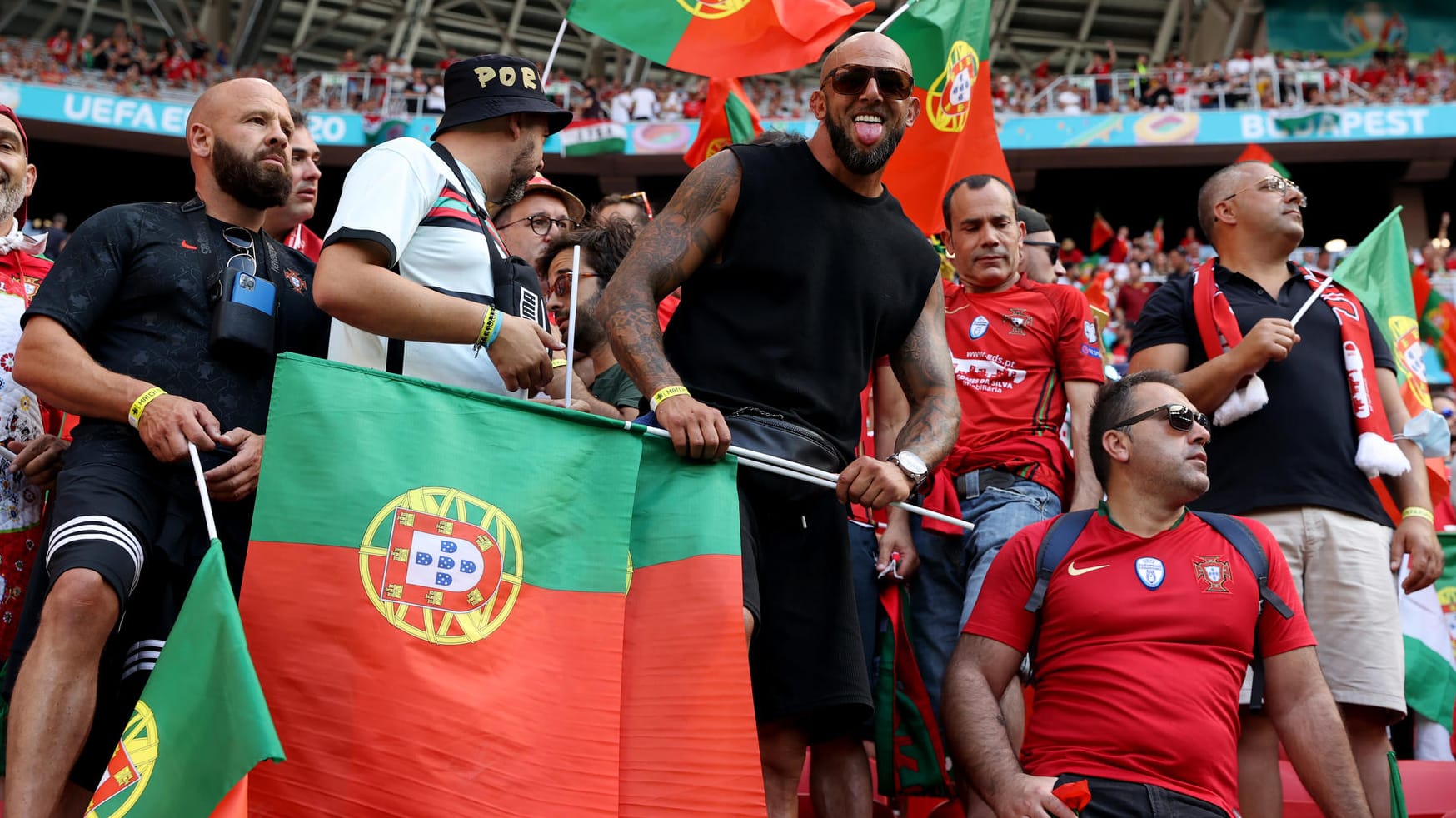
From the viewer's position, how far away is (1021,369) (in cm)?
459

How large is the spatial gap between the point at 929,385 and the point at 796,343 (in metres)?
0.47

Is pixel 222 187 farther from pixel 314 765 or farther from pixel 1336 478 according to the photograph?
pixel 1336 478

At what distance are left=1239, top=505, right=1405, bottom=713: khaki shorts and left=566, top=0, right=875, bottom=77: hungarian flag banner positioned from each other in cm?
254

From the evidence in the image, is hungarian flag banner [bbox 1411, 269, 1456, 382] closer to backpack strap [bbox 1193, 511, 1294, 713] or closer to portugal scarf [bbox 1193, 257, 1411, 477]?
portugal scarf [bbox 1193, 257, 1411, 477]

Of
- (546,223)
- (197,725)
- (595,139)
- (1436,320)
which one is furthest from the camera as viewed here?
(595,139)

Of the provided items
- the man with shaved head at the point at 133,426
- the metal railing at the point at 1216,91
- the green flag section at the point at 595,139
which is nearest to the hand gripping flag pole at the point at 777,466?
the man with shaved head at the point at 133,426

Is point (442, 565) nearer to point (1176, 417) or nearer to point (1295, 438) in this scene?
point (1176, 417)

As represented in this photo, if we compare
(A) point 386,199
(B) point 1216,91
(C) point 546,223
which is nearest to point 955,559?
(C) point 546,223

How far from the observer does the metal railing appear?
77.9 ft

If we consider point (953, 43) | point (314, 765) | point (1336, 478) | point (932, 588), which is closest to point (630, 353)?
point (314, 765)

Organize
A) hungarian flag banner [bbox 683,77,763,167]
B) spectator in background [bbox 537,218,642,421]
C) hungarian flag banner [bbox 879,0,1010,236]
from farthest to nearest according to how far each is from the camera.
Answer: hungarian flag banner [bbox 683,77,763,167] < hungarian flag banner [bbox 879,0,1010,236] < spectator in background [bbox 537,218,642,421]

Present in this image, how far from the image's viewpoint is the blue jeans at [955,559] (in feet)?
13.9

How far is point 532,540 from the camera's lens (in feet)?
9.63

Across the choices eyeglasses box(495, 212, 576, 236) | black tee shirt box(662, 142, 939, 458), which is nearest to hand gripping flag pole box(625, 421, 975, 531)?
black tee shirt box(662, 142, 939, 458)
